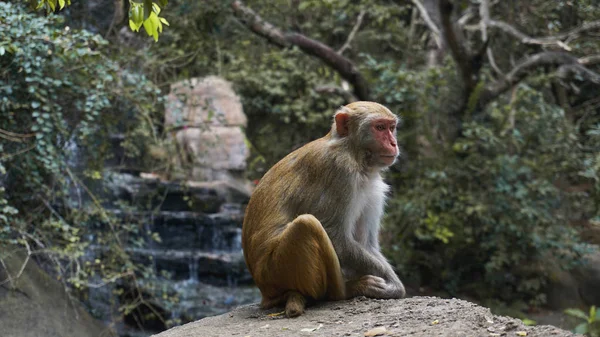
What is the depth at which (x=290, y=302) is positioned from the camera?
4.67 metres

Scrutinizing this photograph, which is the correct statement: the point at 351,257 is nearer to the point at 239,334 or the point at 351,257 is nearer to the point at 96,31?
the point at 239,334

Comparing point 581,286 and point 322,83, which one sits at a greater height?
point 322,83

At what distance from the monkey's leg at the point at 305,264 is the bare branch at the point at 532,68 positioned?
7.09m

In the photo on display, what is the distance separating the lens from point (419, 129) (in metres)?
11.3

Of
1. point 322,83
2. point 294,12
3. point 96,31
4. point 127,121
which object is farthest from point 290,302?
point 294,12

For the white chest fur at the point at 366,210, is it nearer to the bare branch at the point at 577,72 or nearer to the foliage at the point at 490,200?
the foliage at the point at 490,200

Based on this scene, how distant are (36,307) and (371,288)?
4.00 metres

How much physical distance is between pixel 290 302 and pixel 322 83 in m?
9.25

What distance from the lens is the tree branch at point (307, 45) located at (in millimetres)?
11312

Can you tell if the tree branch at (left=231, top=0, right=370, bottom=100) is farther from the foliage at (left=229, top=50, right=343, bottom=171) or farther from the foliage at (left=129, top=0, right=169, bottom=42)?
the foliage at (left=129, top=0, right=169, bottom=42)

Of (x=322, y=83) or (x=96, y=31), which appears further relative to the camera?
(x=322, y=83)

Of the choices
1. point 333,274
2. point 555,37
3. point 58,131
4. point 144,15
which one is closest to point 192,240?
point 58,131

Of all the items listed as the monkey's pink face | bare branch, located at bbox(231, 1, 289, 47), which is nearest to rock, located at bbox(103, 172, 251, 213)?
bare branch, located at bbox(231, 1, 289, 47)

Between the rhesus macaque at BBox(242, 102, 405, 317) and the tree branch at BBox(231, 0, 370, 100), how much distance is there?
644 centimetres
